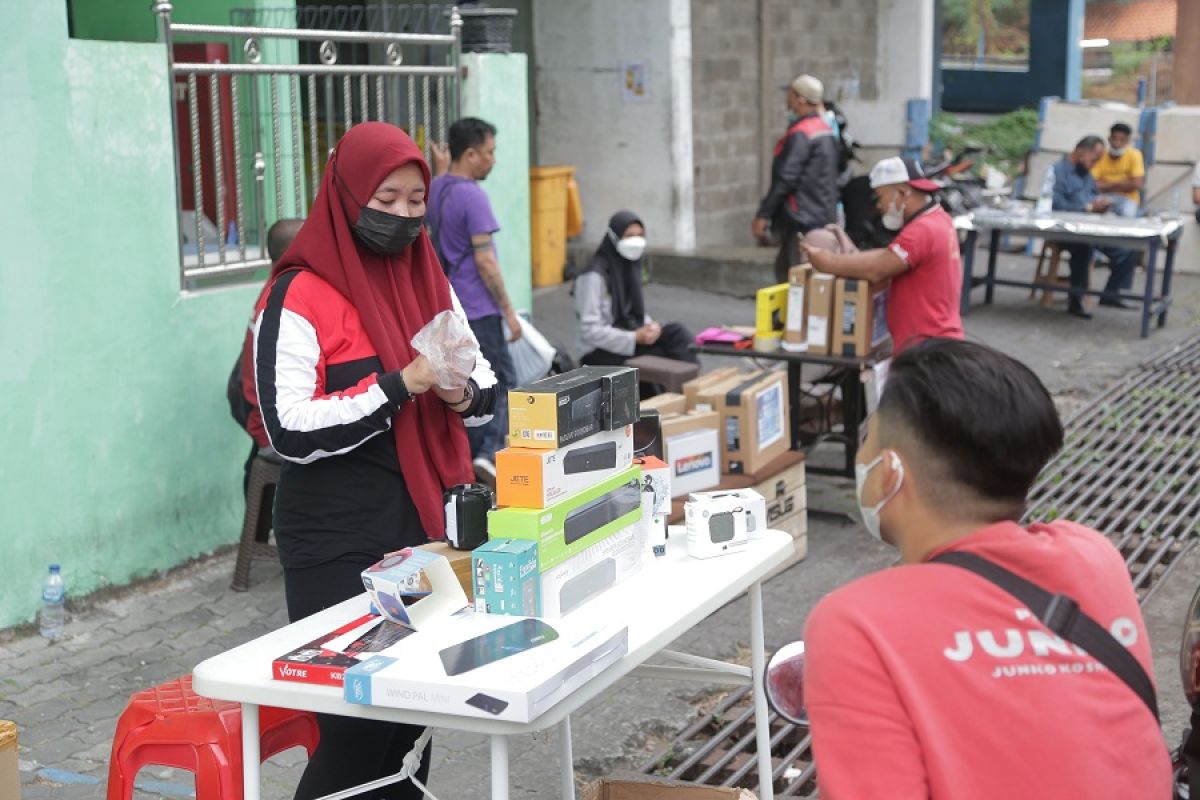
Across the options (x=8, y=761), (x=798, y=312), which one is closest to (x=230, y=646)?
(x=8, y=761)

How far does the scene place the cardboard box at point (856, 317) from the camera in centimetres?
688

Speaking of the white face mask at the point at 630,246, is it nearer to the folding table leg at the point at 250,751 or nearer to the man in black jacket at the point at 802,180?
the man in black jacket at the point at 802,180

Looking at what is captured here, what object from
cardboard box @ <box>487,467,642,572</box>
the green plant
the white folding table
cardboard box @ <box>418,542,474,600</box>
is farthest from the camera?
the green plant

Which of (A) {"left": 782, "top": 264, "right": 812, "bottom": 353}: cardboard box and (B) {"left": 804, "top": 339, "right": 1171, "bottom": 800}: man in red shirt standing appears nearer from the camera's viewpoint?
(B) {"left": 804, "top": 339, "right": 1171, "bottom": 800}: man in red shirt standing

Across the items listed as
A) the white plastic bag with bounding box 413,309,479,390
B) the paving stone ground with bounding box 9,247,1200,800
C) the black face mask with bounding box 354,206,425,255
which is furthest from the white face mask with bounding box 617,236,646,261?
the white plastic bag with bounding box 413,309,479,390

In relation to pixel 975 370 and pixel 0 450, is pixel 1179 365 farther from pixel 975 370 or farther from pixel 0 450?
pixel 975 370

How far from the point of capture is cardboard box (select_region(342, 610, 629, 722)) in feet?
8.54

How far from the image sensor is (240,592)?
19.5 feet

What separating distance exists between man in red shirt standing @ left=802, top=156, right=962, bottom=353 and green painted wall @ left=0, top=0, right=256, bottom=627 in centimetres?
286

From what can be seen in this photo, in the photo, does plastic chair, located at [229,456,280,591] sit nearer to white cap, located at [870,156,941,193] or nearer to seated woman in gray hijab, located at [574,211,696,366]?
seated woman in gray hijab, located at [574,211,696,366]

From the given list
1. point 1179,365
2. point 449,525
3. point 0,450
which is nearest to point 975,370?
point 449,525

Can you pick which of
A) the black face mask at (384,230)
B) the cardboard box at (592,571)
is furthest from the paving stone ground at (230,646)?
the black face mask at (384,230)

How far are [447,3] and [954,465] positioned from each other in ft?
32.2

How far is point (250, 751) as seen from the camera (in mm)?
2938
